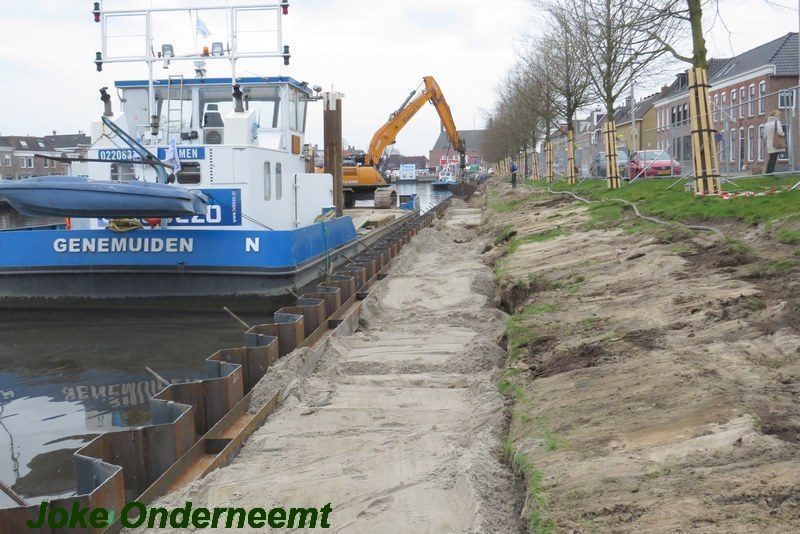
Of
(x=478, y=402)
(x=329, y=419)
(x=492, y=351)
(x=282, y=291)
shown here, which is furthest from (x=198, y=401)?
(x=282, y=291)

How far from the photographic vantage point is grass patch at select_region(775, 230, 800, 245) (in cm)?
761

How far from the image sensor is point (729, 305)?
6176mm

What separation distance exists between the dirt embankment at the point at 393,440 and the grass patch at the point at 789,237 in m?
2.96

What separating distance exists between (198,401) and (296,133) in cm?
1115

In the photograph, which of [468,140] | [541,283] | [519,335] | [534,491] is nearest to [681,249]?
[541,283]

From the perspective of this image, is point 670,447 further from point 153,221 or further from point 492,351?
point 153,221

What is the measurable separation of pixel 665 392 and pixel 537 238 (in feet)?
30.8

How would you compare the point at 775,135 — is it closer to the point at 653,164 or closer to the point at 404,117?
the point at 653,164

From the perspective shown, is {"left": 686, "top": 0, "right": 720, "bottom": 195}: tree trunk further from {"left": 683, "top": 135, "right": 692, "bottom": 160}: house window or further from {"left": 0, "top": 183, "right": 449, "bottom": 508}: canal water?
{"left": 683, "top": 135, "right": 692, "bottom": 160}: house window

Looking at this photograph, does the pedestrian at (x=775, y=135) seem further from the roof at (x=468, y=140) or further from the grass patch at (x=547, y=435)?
the roof at (x=468, y=140)

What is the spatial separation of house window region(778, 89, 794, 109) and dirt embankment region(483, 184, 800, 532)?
674cm

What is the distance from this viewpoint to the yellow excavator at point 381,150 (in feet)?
110

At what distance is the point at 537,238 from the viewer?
14.0m

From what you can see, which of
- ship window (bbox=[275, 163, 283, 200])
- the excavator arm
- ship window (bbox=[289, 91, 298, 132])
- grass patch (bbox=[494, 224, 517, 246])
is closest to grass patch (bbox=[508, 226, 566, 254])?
grass patch (bbox=[494, 224, 517, 246])
